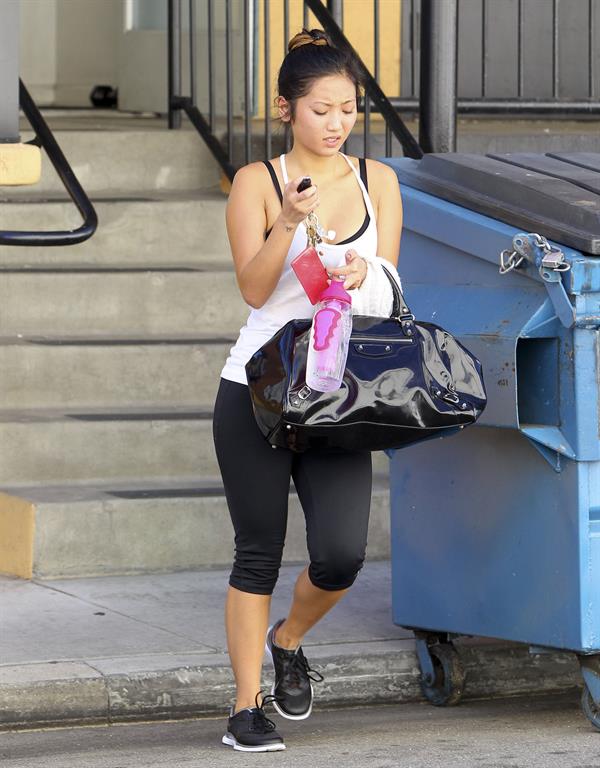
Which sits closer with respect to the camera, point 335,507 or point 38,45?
point 335,507

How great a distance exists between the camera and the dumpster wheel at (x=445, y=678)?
16.4ft

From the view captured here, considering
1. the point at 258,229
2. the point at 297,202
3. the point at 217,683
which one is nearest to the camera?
the point at 297,202

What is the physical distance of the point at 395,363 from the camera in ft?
13.6

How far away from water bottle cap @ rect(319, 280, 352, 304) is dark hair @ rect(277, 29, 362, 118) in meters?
0.48

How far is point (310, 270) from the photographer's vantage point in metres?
4.17

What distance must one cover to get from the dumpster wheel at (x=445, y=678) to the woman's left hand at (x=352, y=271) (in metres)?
1.35

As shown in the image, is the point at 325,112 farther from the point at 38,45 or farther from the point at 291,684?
the point at 38,45

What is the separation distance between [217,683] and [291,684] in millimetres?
455

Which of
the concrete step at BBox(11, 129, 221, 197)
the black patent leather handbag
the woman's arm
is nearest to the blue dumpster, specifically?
the black patent leather handbag

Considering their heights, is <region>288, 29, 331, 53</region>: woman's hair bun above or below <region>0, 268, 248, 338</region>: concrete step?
above

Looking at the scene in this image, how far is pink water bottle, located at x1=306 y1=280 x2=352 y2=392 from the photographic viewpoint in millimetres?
4059

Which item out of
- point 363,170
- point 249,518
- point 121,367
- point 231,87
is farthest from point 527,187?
point 231,87

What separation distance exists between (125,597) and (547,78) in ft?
17.3

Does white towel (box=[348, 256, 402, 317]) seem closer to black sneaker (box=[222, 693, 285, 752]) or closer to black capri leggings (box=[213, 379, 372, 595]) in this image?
black capri leggings (box=[213, 379, 372, 595])
